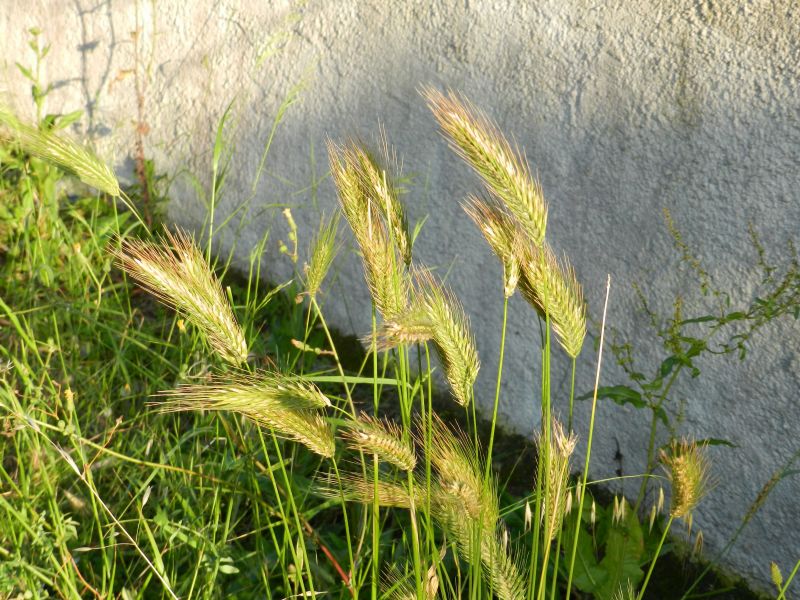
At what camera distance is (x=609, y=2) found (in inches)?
73.9

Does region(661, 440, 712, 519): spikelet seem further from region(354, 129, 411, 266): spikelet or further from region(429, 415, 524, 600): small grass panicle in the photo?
region(354, 129, 411, 266): spikelet

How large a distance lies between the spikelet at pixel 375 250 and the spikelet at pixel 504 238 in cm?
13

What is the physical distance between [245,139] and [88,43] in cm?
94

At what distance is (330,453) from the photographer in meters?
1.24

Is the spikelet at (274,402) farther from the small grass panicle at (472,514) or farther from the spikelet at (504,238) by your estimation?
the spikelet at (504,238)

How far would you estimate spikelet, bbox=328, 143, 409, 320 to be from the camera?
1190 millimetres

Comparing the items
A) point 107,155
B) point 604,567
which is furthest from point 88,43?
point 604,567

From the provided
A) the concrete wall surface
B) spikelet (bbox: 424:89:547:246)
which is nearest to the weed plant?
spikelet (bbox: 424:89:547:246)

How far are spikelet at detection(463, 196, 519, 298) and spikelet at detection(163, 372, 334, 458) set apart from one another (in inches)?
11.3

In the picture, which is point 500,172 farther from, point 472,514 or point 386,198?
point 472,514

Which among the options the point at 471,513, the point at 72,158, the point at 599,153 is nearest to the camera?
the point at 471,513

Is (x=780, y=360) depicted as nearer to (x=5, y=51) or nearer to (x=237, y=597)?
(x=237, y=597)

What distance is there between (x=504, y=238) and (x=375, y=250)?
176mm

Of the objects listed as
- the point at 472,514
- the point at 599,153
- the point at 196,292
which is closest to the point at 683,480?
the point at 472,514
